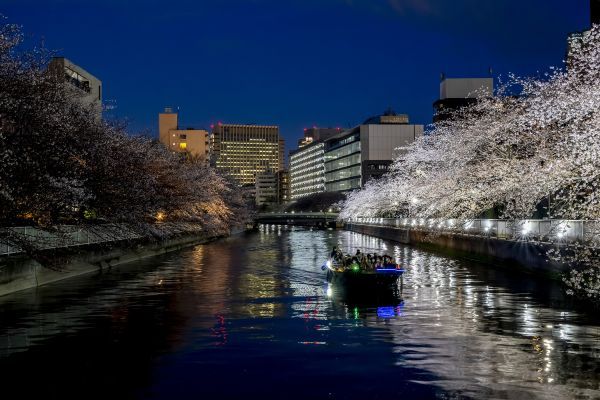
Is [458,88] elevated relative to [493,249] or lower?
elevated

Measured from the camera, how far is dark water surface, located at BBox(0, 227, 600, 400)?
1428 centimetres

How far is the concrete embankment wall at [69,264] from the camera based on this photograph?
31328 mm

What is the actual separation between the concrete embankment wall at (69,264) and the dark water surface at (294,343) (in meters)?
0.98

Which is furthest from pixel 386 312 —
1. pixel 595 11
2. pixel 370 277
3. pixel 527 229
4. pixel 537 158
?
pixel 595 11

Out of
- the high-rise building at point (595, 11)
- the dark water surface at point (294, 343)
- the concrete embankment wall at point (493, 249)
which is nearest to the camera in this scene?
the dark water surface at point (294, 343)

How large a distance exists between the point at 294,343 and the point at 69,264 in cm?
2352

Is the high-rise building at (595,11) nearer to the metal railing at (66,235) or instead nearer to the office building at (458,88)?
the metal railing at (66,235)

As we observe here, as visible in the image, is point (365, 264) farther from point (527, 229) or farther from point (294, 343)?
point (527, 229)

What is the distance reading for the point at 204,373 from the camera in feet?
50.8

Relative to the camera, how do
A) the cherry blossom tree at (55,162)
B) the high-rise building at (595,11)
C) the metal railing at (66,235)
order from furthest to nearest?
the high-rise building at (595,11), the metal railing at (66,235), the cherry blossom tree at (55,162)

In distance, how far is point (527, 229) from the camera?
1615 inches

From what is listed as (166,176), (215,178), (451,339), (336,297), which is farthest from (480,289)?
(215,178)

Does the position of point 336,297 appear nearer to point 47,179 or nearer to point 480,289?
point 480,289

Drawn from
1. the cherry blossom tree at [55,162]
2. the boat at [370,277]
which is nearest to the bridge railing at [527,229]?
the boat at [370,277]
